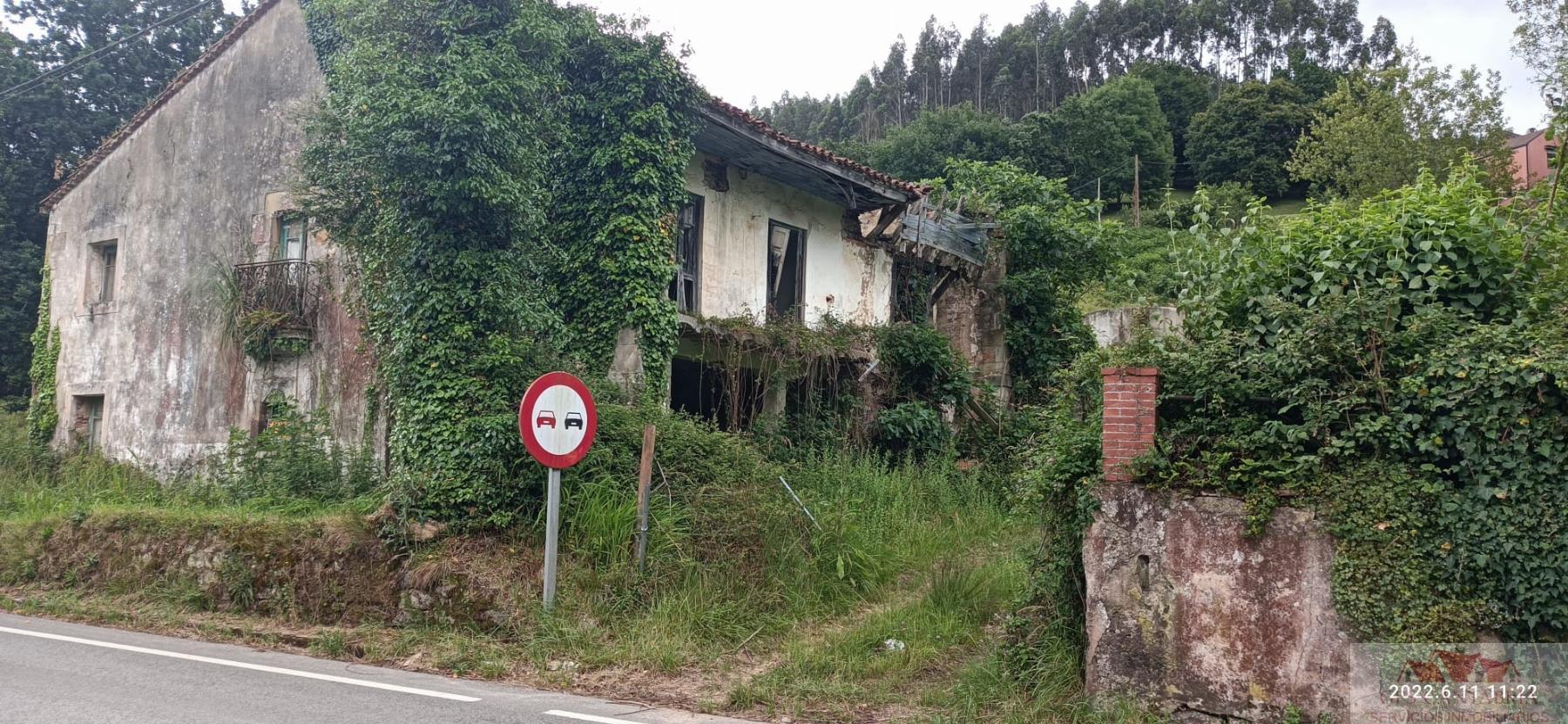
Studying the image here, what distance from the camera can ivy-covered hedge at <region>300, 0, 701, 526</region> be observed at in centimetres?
984

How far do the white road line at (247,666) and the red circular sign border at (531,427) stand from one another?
6.29ft

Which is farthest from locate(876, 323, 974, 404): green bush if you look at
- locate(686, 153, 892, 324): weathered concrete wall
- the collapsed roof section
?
the collapsed roof section

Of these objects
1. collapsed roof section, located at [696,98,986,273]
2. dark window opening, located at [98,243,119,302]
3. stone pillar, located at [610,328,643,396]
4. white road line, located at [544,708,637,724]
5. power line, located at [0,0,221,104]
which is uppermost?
power line, located at [0,0,221,104]

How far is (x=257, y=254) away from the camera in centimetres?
1438

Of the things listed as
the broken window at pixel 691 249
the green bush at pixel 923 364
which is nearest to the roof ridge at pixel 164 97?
the broken window at pixel 691 249

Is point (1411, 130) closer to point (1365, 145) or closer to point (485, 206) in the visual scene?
point (1365, 145)

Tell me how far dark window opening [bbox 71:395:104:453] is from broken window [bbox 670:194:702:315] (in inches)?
401

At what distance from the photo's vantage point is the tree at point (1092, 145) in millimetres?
46000

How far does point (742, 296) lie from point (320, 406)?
6125mm

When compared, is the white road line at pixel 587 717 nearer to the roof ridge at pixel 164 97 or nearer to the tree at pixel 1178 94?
the roof ridge at pixel 164 97

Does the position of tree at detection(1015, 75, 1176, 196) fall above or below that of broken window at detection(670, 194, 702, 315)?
above

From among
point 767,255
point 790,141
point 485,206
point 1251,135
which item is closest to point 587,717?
point 485,206

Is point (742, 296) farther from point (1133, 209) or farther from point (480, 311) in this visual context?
point (1133, 209)

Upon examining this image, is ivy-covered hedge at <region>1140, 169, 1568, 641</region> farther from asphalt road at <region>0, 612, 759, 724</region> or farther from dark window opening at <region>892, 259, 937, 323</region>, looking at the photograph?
dark window opening at <region>892, 259, 937, 323</region>
